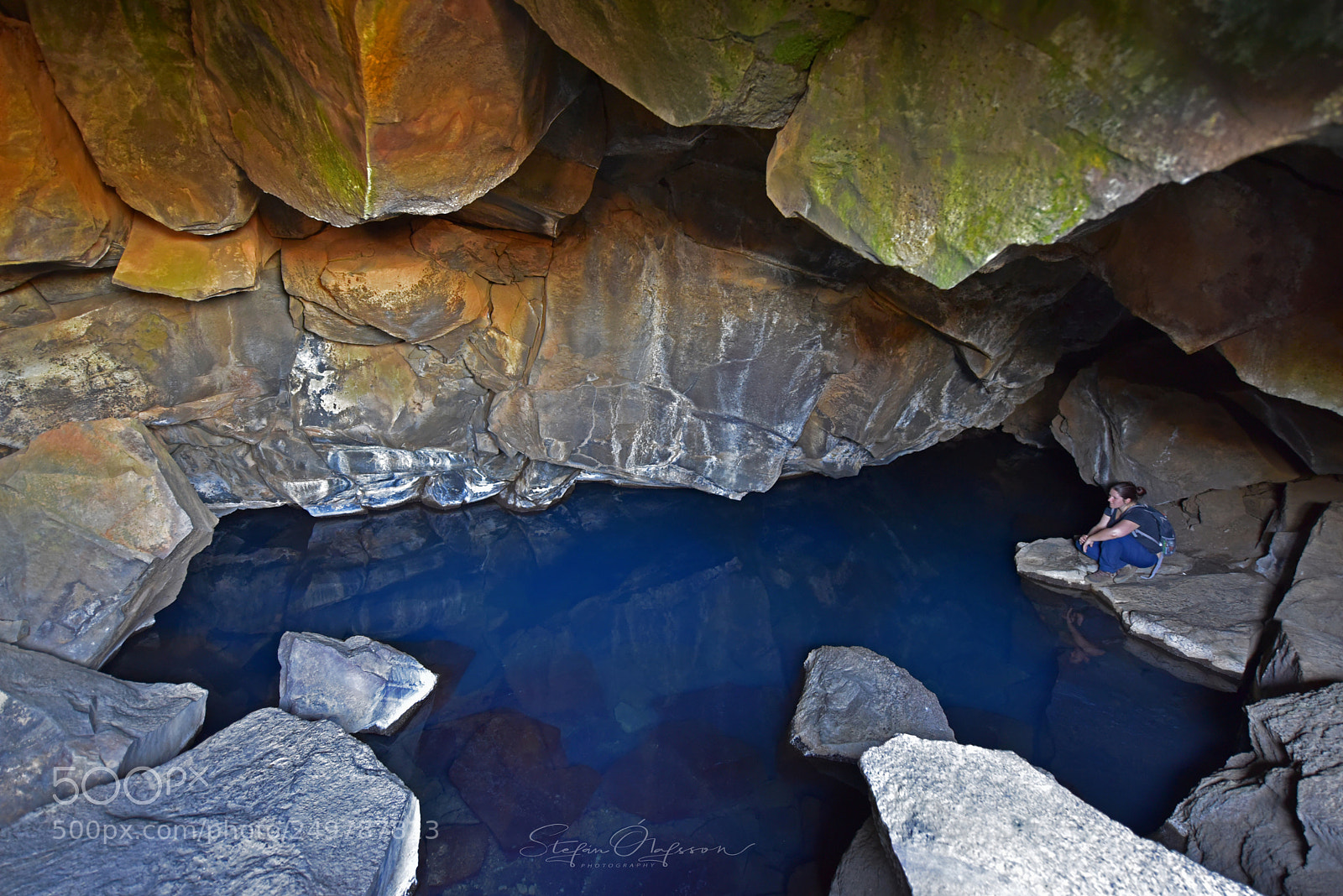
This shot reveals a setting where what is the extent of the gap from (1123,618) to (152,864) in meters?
6.55

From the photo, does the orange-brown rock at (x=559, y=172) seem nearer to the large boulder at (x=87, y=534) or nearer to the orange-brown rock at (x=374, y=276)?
the orange-brown rock at (x=374, y=276)

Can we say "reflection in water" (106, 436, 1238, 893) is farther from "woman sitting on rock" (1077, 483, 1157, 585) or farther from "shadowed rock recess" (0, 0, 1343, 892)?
"woman sitting on rock" (1077, 483, 1157, 585)

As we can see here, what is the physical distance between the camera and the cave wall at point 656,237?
254cm

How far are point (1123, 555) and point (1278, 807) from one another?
280 cm

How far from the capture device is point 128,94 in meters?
3.94

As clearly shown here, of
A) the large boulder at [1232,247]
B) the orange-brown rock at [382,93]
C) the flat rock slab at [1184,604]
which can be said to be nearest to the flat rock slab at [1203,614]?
the flat rock slab at [1184,604]

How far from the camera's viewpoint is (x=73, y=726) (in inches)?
146

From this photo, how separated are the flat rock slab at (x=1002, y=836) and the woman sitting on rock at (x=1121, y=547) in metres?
3.20

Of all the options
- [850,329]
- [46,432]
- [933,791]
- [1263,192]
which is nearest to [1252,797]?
[933,791]

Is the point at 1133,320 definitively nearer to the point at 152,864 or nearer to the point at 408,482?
the point at 408,482

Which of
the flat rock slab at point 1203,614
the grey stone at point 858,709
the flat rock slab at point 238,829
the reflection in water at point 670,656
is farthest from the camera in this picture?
the flat rock slab at point 1203,614

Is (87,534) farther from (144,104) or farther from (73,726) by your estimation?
(144,104)

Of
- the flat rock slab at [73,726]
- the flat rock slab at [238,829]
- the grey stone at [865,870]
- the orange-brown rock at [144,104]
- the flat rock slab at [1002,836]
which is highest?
the orange-brown rock at [144,104]

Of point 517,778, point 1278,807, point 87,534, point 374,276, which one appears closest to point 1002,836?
point 1278,807
